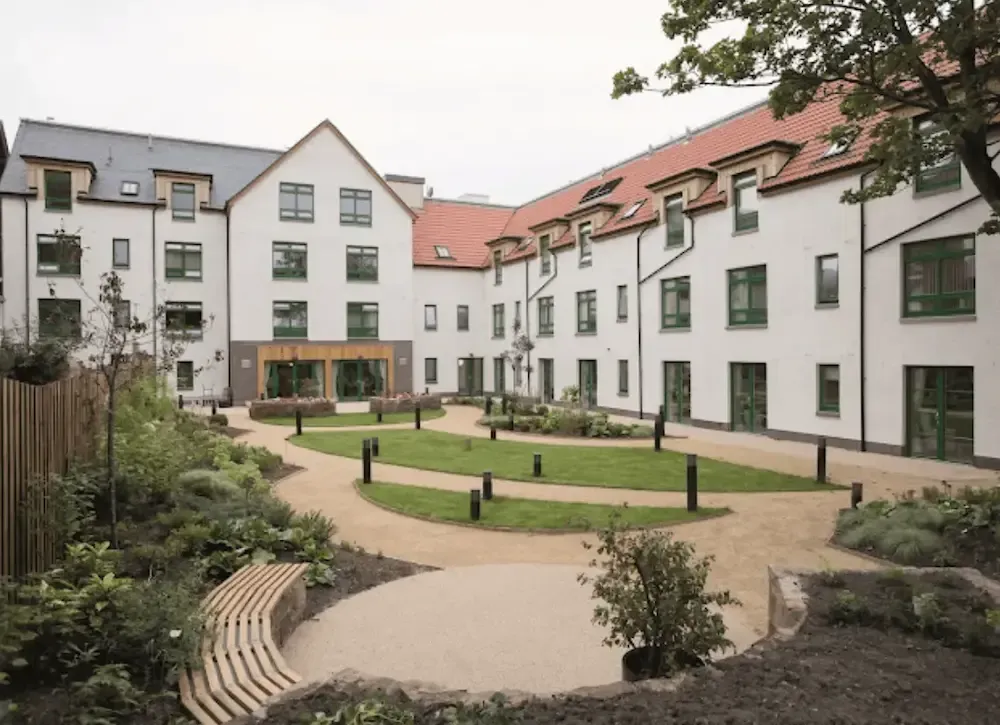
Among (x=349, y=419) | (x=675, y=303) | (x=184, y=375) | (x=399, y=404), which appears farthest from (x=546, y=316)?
(x=184, y=375)

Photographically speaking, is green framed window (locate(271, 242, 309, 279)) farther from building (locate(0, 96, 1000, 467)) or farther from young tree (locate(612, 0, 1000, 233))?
young tree (locate(612, 0, 1000, 233))

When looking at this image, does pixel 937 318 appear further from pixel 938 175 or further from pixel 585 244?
pixel 585 244

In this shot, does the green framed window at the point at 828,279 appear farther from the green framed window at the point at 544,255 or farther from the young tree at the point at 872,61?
the green framed window at the point at 544,255

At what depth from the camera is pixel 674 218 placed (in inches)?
969

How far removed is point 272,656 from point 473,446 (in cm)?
1349

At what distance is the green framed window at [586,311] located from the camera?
29062 mm

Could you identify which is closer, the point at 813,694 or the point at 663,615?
the point at 813,694

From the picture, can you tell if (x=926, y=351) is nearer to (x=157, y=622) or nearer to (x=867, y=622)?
(x=867, y=622)

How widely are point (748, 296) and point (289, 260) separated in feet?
72.1

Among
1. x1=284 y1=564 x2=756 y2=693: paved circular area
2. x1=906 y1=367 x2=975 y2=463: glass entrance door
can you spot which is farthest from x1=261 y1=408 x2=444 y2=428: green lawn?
x1=284 y1=564 x2=756 y2=693: paved circular area

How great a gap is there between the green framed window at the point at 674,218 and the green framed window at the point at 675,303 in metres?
1.36

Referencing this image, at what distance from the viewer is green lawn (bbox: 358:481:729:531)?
10336 millimetres

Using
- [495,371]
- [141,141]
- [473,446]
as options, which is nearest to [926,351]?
[473,446]

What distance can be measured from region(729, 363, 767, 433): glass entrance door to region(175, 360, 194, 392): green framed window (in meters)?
22.0
